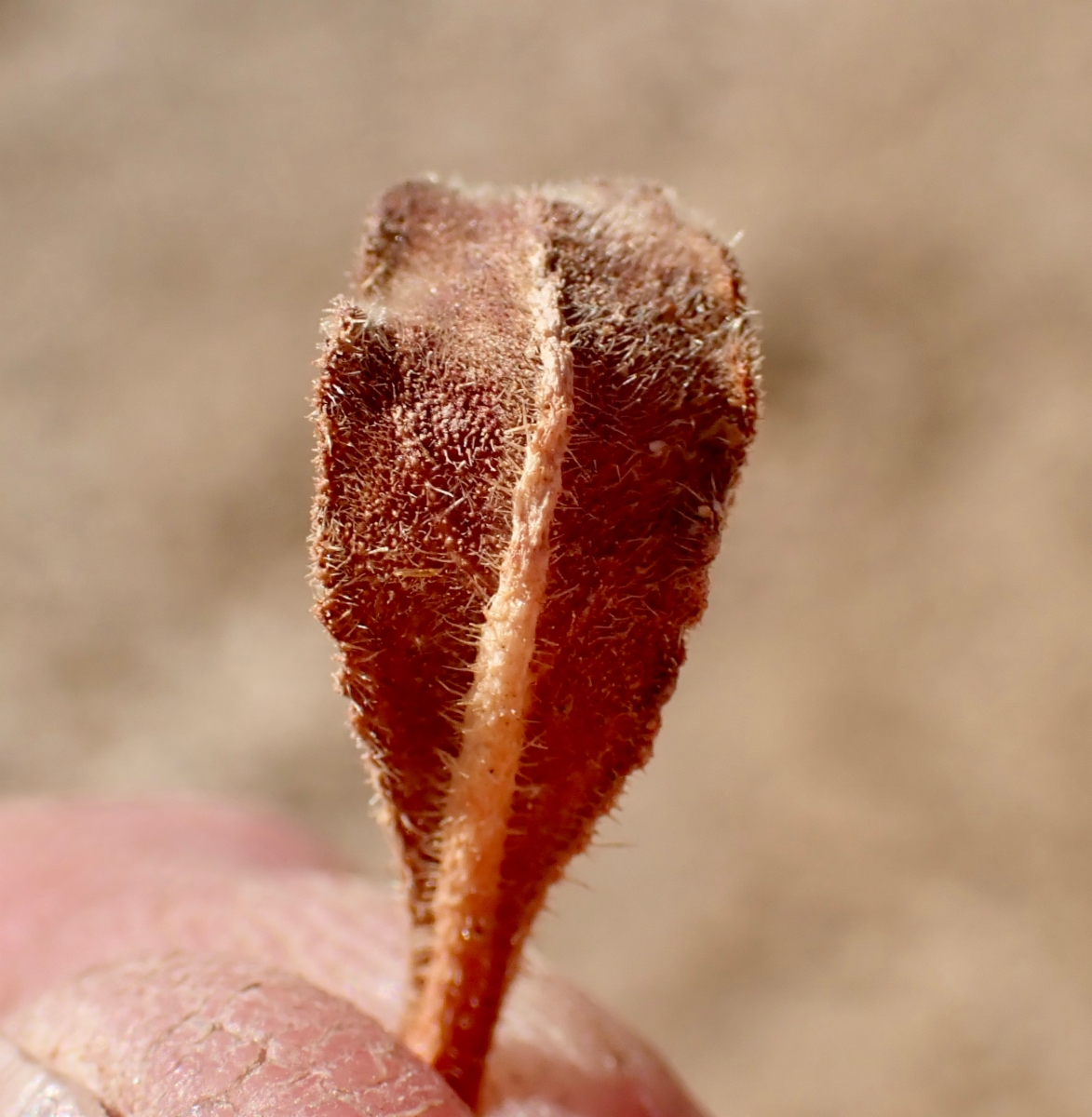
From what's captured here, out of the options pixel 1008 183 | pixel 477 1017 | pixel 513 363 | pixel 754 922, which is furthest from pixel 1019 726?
pixel 513 363

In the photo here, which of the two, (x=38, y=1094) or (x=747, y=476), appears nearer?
(x=38, y=1094)

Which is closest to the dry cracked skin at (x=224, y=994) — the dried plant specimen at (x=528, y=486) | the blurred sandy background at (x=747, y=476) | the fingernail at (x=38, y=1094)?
the fingernail at (x=38, y=1094)

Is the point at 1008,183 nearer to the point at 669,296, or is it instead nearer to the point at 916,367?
the point at 916,367

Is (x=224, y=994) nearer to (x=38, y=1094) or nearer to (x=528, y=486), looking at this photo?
(x=38, y=1094)

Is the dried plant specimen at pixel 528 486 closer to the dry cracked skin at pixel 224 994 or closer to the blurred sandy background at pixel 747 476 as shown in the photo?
the dry cracked skin at pixel 224 994

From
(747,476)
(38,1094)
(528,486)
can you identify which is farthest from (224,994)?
(747,476)
